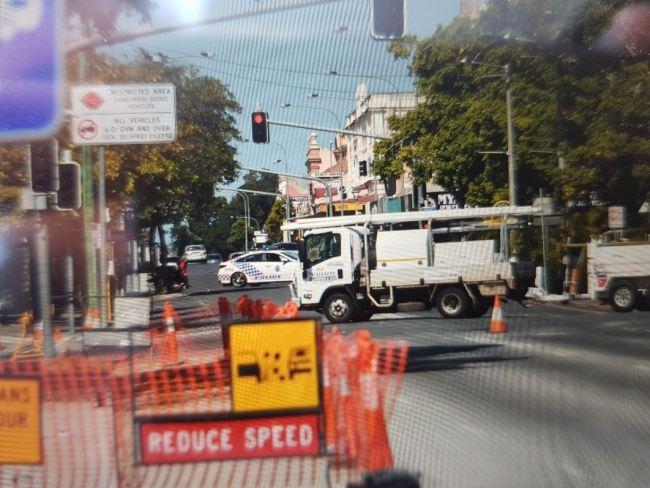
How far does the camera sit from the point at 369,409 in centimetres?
626

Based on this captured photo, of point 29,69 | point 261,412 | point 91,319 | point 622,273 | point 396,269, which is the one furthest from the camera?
point 622,273

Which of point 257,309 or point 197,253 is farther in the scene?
point 197,253

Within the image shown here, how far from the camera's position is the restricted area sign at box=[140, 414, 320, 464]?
6.03m

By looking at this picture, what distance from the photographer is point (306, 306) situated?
22.3 meters

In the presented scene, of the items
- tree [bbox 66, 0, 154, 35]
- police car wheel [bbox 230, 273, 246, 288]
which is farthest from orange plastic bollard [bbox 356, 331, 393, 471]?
police car wheel [bbox 230, 273, 246, 288]

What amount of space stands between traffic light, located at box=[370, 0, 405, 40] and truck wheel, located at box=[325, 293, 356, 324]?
11.1m

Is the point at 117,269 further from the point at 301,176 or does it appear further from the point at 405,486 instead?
the point at 405,486

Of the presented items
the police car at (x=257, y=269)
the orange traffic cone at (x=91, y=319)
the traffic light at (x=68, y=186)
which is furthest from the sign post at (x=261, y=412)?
the police car at (x=257, y=269)

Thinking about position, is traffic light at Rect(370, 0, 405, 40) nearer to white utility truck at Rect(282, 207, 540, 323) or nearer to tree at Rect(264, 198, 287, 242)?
white utility truck at Rect(282, 207, 540, 323)

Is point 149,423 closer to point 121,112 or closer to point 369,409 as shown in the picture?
point 369,409

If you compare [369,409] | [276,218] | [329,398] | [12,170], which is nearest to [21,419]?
[329,398]

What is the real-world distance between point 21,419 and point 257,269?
28.6 m

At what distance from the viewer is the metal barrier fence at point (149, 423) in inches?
244

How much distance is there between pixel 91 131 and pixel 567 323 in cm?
1227
